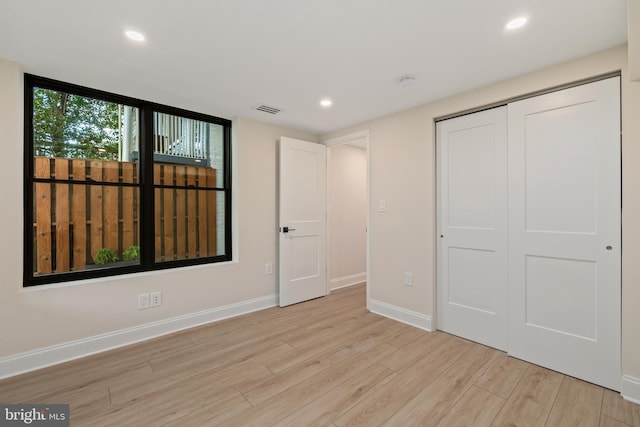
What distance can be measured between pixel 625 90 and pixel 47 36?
12.4ft

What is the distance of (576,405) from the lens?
5.77ft

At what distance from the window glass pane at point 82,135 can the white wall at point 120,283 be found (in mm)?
199

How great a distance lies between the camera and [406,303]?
3086mm

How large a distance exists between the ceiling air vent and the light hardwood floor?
2.36m

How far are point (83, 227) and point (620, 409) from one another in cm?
421

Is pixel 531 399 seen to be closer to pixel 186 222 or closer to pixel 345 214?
pixel 345 214

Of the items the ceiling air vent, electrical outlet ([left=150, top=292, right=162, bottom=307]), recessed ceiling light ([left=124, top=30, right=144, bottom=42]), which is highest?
the ceiling air vent

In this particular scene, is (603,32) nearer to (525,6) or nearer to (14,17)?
(525,6)

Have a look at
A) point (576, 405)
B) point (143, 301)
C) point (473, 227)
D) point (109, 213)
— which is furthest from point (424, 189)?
point (109, 213)

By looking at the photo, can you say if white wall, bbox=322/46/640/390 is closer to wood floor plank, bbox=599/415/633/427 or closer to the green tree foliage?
wood floor plank, bbox=599/415/633/427

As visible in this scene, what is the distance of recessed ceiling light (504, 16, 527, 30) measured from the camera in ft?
5.32

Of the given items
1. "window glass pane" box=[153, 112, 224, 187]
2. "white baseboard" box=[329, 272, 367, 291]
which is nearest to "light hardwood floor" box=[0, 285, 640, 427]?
"white baseboard" box=[329, 272, 367, 291]

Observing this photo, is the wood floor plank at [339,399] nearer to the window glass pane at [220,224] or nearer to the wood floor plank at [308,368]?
the wood floor plank at [308,368]

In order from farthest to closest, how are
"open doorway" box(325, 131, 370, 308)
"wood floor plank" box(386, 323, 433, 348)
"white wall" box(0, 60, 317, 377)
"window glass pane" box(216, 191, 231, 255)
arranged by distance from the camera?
"open doorway" box(325, 131, 370, 308), "window glass pane" box(216, 191, 231, 255), "wood floor plank" box(386, 323, 433, 348), "white wall" box(0, 60, 317, 377)
